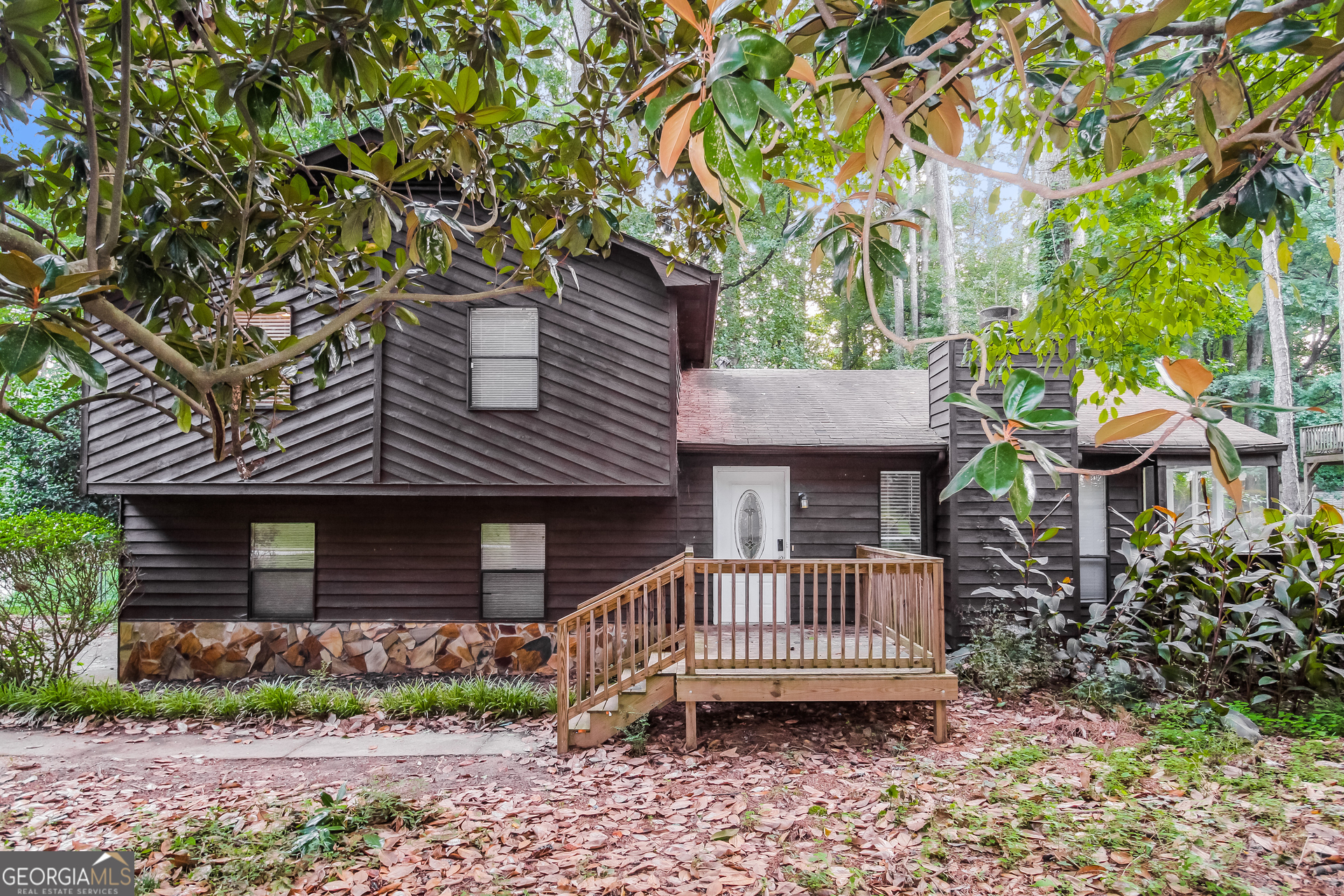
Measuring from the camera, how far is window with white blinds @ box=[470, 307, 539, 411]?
7465 millimetres

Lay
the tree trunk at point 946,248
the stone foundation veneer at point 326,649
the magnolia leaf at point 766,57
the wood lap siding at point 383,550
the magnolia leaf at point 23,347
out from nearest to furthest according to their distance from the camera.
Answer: the magnolia leaf at point 766,57 → the magnolia leaf at point 23,347 → the stone foundation veneer at point 326,649 → the wood lap siding at point 383,550 → the tree trunk at point 946,248

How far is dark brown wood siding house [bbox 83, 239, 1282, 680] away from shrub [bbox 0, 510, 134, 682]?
0.60 m

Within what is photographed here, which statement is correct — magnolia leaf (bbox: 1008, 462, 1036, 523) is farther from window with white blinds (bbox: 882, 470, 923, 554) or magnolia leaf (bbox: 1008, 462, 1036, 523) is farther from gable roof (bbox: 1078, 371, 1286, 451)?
gable roof (bbox: 1078, 371, 1286, 451)

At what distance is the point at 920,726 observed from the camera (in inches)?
228

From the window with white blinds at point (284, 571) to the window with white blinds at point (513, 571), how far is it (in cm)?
202

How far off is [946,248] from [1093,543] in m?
13.3

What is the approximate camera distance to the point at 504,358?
7.52 m

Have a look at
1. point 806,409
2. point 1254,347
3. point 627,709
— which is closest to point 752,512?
point 806,409

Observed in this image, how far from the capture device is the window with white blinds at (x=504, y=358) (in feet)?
24.5

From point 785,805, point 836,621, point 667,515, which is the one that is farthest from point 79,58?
point 836,621

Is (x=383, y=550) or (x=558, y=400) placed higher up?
(x=558, y=400)

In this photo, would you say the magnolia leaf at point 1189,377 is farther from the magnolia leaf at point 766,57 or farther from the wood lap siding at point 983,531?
the wood lap siding at point 983,531

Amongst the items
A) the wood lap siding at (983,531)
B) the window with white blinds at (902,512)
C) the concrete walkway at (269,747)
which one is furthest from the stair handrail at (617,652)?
the wood lap siding at (983,531)

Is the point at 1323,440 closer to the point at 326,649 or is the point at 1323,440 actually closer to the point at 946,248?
the point at 946,248
